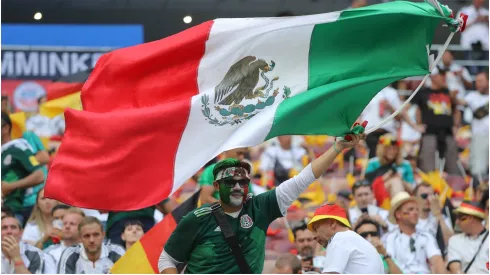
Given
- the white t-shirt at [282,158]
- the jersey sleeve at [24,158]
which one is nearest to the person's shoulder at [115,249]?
the jersey sleeve at [24,158]

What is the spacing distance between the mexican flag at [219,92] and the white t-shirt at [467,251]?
3622 mm

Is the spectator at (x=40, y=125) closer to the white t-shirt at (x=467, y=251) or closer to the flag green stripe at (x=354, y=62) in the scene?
the white t-shirt at (x=467, y=251)


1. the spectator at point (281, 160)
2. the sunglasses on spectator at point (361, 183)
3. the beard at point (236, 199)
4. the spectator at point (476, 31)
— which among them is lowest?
the beard at point (236, 199)

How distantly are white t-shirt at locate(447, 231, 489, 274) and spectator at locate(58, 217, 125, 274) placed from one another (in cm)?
309

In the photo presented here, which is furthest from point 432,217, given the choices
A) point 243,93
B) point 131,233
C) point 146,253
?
point 243,93

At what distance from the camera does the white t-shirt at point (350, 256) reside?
840 centimetres

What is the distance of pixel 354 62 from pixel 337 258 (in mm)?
1297

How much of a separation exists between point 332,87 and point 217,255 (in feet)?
4.36

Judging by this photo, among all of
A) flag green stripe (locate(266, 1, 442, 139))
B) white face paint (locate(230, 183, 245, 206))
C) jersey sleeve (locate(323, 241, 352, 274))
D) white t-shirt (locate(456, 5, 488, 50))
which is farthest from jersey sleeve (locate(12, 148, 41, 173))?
white t-shirt (locate(456, 5, 488, 50))

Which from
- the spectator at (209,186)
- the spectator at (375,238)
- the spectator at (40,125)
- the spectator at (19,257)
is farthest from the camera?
the spectator at (40,125)

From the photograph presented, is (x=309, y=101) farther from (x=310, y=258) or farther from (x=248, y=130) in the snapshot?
(x=310, y=258)

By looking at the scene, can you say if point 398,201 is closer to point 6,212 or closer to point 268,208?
point 6,212

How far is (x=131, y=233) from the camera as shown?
11656 mm

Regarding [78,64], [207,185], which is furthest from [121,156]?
[78,64]
